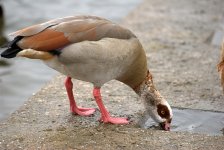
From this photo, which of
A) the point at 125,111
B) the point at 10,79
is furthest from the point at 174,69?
the point at 10,79

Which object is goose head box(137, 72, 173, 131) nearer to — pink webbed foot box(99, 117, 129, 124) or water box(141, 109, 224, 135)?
water box(141, 109, 224, 135)

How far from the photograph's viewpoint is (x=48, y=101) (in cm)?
545

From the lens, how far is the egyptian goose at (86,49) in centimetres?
450

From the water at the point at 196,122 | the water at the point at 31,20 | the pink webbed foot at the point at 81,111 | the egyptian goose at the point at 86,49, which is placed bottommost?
the water at the point at 31,20

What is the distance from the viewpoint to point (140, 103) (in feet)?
17.9

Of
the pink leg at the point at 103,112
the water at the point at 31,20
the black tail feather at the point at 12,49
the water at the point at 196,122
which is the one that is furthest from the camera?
the water at the point at 31,20

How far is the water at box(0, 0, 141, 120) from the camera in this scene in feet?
25.6

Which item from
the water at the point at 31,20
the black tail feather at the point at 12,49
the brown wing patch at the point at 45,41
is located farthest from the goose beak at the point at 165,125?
the water at the point at 31,20

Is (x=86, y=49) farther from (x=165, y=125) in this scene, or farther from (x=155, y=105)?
(x=165, y=125)

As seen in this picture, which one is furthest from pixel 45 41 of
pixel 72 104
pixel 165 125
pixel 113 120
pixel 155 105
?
pixel 165 125

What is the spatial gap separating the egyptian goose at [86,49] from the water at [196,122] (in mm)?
192

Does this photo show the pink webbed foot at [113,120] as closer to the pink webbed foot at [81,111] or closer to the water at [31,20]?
the pink webbed foot at [81,111]

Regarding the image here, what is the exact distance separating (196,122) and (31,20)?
19.6 feet

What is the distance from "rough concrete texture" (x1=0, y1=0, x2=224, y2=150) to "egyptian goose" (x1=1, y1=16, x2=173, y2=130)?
0.34 metres
